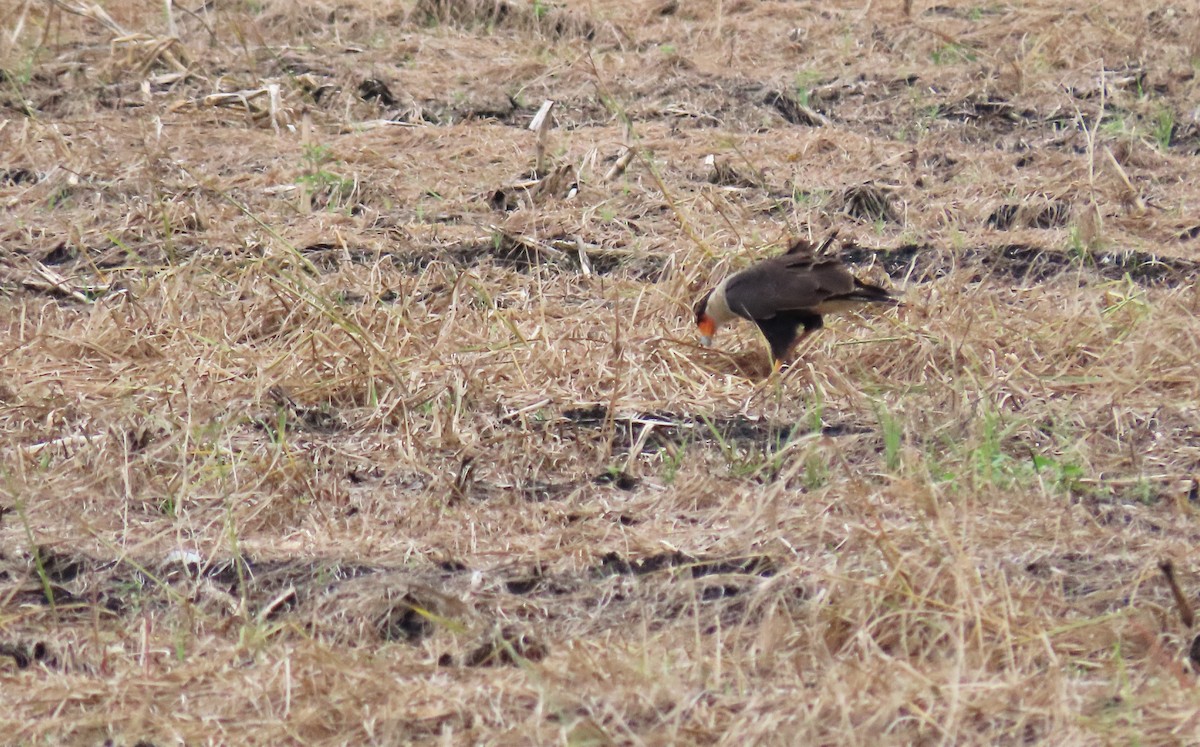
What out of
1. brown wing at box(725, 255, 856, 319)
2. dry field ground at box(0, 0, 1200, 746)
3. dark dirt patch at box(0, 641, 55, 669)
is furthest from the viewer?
brown wing at box(725, 255, 856, 319)

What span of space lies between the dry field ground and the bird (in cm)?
15

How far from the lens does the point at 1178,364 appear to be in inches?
179

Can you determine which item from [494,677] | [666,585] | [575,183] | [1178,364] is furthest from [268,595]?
[575,183]

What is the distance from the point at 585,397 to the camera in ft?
14.4

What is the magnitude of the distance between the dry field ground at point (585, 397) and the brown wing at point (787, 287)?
236 millimetres

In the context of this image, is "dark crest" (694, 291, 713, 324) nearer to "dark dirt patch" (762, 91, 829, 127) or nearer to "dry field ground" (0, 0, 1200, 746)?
"dry field ground" (0, 0, 1200, 746)

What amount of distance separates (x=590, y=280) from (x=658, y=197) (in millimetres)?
1022

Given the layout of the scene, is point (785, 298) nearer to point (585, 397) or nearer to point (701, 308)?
point (701, 308)

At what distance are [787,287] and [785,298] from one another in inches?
1.7

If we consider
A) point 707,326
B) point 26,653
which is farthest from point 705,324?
point 26,653

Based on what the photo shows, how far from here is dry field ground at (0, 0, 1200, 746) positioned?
274cm

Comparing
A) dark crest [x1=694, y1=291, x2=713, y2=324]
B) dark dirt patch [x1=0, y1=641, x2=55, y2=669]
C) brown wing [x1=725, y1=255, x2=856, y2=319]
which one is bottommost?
dark crest [x1=694, y1=291, x2=713, y2=324]

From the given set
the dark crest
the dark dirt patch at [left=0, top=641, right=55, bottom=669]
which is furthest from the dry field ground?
the dark crest

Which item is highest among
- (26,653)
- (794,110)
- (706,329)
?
(26,653)
